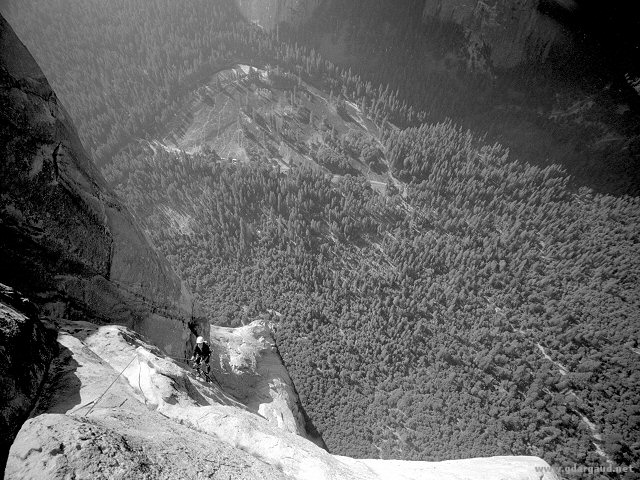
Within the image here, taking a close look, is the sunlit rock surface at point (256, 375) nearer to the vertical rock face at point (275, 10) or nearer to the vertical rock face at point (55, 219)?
the vertical rock face at point (55, 219)

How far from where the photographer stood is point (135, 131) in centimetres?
11144

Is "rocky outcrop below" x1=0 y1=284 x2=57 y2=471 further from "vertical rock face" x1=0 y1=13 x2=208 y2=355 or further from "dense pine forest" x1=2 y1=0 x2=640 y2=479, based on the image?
"dense pine forest" x1=2 y1=0 x2=640 y2=479

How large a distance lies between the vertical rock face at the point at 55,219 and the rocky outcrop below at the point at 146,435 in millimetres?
3139

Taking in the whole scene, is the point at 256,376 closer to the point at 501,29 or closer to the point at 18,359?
the point at 18,359

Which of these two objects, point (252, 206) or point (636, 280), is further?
point (252, 206)

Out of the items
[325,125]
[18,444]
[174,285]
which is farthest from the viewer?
[325,125]

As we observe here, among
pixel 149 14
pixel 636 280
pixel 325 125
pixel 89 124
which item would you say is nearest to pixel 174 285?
pixel 325 125

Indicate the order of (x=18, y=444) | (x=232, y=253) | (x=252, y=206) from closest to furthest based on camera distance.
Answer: (x=18, y=444)
(x=232, y=253)
(x=252, y=206)

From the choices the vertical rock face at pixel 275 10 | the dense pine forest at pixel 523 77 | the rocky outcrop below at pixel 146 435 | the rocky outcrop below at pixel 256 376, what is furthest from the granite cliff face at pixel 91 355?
the vertical rock face at pixel 275 10

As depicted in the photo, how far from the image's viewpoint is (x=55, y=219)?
22.6m

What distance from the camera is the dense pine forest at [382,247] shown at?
58125mm

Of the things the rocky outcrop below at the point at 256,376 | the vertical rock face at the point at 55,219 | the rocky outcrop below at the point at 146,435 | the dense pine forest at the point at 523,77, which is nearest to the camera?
the rocky outcrop below at the point at 146,435

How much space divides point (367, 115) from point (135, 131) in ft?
281

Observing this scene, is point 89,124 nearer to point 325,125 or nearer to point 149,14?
point 149,14
